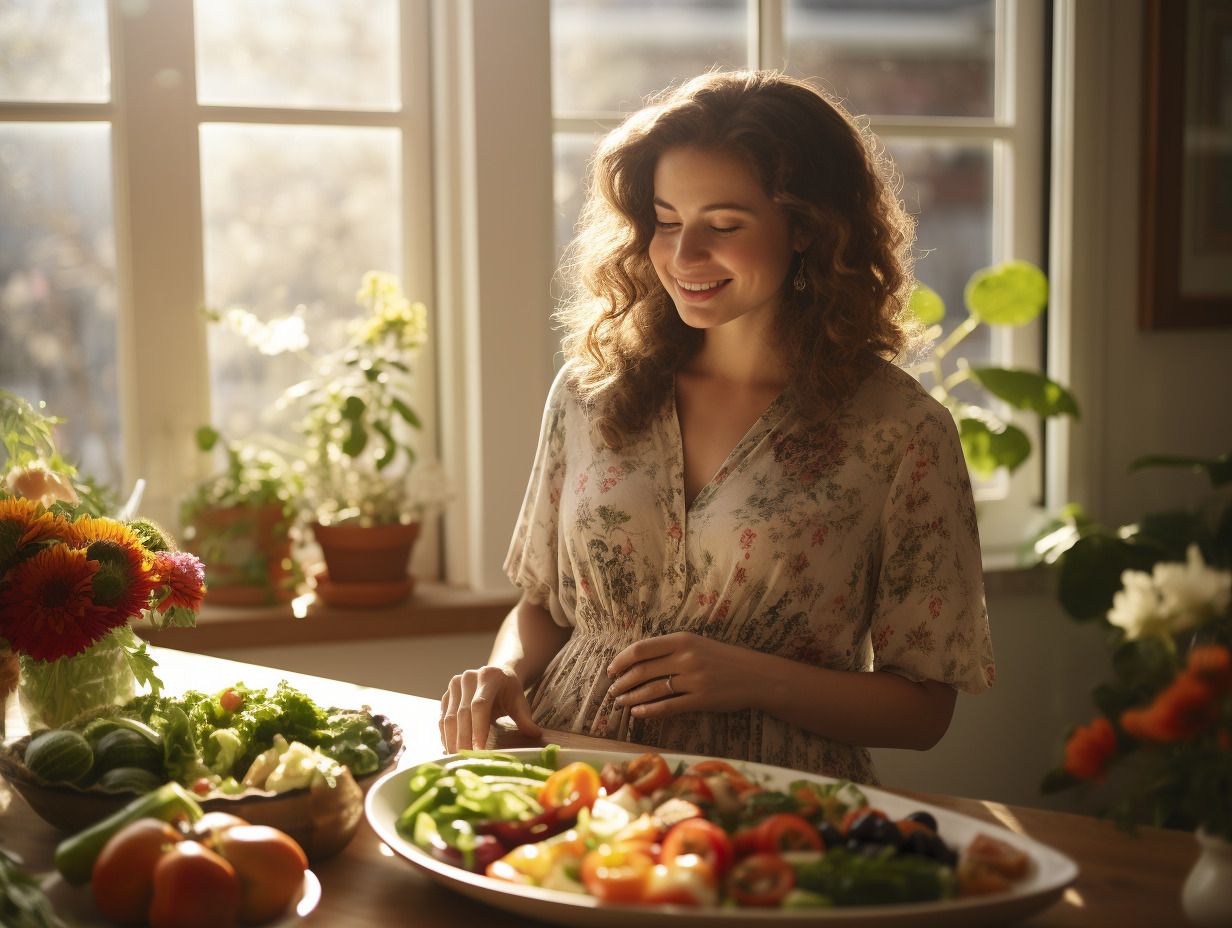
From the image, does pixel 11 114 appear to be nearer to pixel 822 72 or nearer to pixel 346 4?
pixel 346 4

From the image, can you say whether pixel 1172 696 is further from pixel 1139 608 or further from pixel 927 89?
pixel 927 89

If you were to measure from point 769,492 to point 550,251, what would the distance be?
3.81 ft

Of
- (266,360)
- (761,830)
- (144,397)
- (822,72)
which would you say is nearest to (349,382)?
(266,360)

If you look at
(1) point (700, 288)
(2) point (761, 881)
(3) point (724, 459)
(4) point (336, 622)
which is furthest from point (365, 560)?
(2) point (761, 881)

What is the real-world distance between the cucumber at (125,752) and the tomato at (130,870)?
186mm

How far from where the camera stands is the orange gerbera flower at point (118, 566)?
107 centimetres

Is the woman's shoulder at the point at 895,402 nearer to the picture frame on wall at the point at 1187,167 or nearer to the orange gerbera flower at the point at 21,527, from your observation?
the orange gerbera flower at the point at 21,527

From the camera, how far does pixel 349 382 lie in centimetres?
248

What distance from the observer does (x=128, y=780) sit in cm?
97

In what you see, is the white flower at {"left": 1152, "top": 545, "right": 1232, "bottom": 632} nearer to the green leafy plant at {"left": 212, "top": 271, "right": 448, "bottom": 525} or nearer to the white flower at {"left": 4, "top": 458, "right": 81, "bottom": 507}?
the white flower at {"left": 4, "top": 458, "right": 81, "bottom": 507}

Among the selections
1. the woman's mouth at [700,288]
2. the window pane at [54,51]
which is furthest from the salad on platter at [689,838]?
the window pane at [54,51]

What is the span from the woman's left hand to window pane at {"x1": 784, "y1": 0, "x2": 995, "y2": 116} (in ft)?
6.10

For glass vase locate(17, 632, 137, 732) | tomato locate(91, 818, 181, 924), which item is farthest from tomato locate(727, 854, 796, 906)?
glass vase locate(17, 632, 137, 732)

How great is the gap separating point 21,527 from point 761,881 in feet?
2.45
